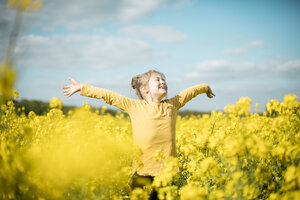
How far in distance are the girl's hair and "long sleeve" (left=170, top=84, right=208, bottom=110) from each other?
334 millimetres

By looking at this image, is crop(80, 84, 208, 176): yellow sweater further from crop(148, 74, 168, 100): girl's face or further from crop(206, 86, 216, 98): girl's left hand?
crop(206, 86, 216, 98): girl's left hand

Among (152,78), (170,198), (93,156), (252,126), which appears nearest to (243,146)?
(252,126)

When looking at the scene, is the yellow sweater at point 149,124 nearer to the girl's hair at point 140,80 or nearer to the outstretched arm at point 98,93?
the outstretched arm at point 98,93

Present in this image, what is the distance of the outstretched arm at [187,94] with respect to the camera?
2668 millimetres

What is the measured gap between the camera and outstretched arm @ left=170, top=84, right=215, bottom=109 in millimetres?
2668

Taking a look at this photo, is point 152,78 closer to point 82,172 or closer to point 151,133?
point 151,133

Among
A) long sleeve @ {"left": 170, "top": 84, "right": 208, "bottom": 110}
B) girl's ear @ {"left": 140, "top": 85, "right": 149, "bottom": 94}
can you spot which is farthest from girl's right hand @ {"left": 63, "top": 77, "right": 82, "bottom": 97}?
long sleeve @ {"left": 170, "top": 84, "right": 208, "bottom": 110}

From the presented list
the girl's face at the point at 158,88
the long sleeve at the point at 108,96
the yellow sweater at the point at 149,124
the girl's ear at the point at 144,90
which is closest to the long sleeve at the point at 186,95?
the yellow sweater at the point at 149,124

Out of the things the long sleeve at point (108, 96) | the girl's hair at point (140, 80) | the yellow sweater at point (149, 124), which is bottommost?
the yellow sweater at point (149, 124)

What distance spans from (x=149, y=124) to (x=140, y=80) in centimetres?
70

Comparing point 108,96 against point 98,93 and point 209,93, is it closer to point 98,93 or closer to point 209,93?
point 98,93

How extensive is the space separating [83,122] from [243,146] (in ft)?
7.12

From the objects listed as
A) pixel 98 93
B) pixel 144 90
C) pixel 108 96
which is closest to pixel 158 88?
pixel 144 90

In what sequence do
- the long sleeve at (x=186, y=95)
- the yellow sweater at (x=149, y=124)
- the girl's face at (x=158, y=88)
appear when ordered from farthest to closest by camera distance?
the long sleeve at (x=186, y=95), the girl's face at (x=158, y=88), the yellow sweater at (x=149, y=124)
